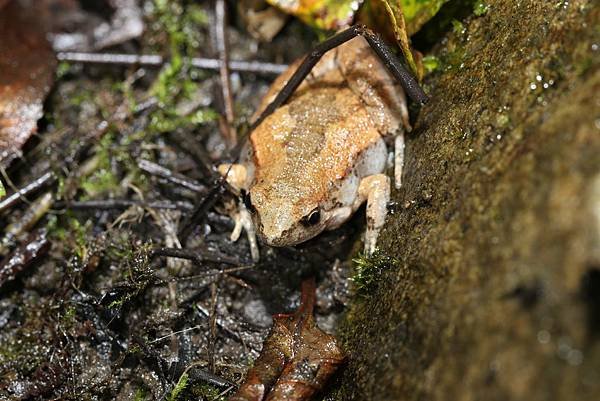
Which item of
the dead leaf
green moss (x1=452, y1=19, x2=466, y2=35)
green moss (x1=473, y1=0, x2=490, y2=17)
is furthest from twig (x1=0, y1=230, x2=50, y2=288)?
green moss (x1=473, y1=0, x2=490, y2=17)

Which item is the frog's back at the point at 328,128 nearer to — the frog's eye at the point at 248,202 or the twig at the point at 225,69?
the frog's eye at the point at 248,202

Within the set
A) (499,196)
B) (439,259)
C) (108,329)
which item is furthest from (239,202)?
(499,196)

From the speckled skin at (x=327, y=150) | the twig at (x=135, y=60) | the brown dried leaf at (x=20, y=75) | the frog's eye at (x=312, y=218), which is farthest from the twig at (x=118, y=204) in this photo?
the twig at (x=135, y=60)

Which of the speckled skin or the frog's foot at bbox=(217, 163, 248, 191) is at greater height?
the frog's foot at bbox=(217, 163, 248, 191)

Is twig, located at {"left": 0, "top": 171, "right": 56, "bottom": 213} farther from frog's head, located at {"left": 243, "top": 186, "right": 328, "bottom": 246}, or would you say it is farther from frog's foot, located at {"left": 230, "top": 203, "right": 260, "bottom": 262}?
frog's head, located at {"left": 243, "top": 186, "right": 328, "bottom": 246}

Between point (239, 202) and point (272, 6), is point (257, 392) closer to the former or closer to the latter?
point (239, 202)

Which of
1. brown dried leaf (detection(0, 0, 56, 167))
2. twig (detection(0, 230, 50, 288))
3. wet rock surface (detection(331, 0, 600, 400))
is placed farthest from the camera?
brown dried leaf (detection(0, 0, 56, 167))

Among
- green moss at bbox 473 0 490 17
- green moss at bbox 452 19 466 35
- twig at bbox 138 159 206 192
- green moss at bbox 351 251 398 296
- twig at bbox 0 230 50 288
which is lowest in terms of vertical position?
green moss at bbox 351 251 398 296

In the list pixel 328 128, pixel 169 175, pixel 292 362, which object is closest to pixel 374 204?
pixel 328 128
